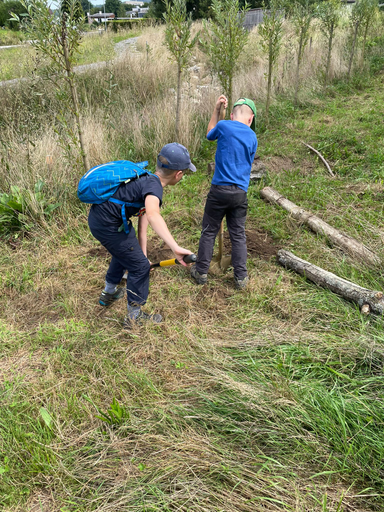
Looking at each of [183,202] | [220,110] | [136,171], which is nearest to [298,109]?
[183,202]

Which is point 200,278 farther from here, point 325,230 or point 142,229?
point 325,230

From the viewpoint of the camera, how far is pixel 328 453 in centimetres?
182

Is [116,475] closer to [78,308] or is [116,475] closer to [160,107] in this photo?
[78,308]

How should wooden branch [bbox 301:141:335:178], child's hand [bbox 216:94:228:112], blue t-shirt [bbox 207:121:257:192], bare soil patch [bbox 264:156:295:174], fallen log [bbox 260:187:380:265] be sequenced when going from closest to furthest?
blue t-shirt [bbox 207:121:257:192]
child's hand [bbox 216:94:228:112]
fallen log [bbox 260:187:380:265]
wooden branch [bbox 301:141:335:178]
bare soil patch [bbox 264:156:295:174]

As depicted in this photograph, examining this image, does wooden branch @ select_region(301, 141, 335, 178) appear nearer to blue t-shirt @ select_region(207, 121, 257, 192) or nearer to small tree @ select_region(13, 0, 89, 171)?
blue t-shirt @ select_region(207, 121, 257, 192)

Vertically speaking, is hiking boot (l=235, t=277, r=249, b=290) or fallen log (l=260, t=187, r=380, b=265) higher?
fallen log (l=260, t=187, r=380, b=265)

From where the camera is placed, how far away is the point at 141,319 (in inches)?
114

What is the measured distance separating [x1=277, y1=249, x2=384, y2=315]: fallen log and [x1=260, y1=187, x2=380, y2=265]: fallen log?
1.61 feet

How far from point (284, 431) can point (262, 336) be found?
2.71 ft

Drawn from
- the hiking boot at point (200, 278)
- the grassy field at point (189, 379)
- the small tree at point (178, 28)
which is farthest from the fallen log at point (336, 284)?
the small tree at point (178, 28)

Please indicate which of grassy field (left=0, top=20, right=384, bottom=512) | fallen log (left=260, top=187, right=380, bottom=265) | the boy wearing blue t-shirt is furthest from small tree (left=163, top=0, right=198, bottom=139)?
grassy field (left=0, top=20, right=384, bottom=512)

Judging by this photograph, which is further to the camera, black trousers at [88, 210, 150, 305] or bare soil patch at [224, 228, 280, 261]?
bare soil patch at [224, 228, 280, 261]

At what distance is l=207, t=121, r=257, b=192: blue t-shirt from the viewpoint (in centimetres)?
319

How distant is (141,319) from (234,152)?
5.76ft
